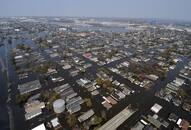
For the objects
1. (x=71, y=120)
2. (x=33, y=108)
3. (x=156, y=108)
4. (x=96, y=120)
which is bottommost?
(x=33, y=108)

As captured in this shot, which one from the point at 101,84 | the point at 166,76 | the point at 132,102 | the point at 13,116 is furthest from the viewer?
the point at 166,76

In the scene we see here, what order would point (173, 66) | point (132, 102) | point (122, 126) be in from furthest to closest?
point (173, 66) < point (132, 102) < point (122, 126)

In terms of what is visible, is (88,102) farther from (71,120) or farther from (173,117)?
(173,117)

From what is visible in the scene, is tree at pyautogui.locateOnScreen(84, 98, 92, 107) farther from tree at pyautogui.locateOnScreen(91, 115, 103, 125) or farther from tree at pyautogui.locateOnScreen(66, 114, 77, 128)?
tree at pyautogui.locateOnScreen(66, 114, 77, 128)

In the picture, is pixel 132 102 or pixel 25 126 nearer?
pixel 25 126

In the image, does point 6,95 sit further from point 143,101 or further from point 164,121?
point 164,121

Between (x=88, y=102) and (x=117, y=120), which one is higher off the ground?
(x=88, y=102)

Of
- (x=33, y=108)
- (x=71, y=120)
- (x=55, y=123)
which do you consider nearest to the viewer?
(x=55, y=123)

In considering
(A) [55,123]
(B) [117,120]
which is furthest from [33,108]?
(B) [117,120]

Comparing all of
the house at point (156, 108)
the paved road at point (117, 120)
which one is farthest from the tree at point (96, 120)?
the house at point (156, 108)

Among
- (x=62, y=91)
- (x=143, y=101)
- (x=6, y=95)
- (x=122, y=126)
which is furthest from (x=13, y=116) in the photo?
(x=143, y=101)

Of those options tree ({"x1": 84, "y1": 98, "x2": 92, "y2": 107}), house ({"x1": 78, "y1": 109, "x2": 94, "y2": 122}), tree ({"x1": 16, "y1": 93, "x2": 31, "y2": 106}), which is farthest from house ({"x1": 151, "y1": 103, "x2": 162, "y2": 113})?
tree ({"x1": 16, "y1": 93, "x2": 31, "y2": 106})
